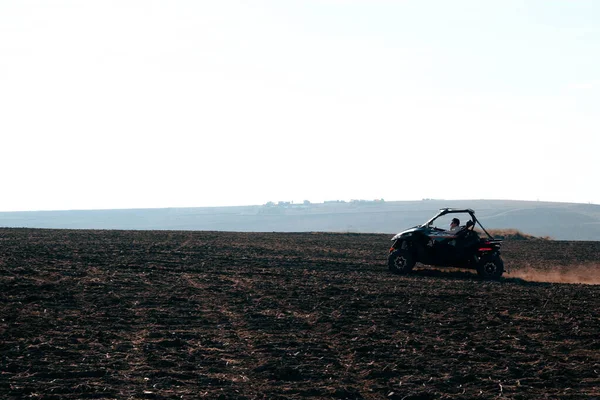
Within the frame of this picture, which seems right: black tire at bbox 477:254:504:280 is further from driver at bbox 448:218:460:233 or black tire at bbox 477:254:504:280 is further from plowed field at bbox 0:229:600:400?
driver at bbox 448:218:460:233

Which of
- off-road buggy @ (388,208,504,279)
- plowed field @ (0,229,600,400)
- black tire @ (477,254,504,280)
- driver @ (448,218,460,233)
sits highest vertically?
driver @ (448,218,460,233)

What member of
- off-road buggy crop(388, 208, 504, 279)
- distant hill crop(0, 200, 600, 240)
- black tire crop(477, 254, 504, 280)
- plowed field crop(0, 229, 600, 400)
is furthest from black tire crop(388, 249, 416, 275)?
distant hill crop(0, 200, 600, 240)

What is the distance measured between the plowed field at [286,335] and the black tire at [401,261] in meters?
0.61

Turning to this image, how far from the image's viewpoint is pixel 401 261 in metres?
20.4

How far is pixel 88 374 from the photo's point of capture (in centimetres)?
841

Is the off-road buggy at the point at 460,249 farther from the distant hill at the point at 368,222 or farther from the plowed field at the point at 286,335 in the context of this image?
the distant hill at the point at 368,222

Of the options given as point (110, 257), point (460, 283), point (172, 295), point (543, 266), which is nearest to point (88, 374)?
point (172, 295)

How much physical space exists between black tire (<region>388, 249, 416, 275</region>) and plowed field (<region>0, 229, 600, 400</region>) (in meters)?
0.61

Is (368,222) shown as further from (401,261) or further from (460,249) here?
(460,249)

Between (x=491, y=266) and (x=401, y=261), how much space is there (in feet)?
7.59

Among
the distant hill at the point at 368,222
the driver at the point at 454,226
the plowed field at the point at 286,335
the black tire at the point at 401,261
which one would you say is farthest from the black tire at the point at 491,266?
the distant hill at the point at 368,222

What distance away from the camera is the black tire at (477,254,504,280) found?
19766 millimetres

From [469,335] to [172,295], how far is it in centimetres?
619

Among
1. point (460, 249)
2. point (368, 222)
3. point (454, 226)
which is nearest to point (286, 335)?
point (460, 249)
